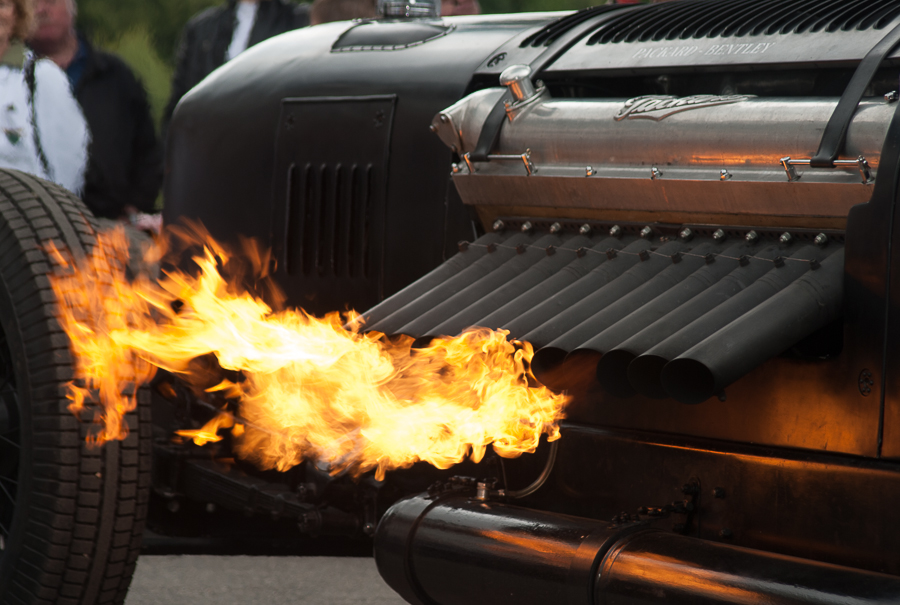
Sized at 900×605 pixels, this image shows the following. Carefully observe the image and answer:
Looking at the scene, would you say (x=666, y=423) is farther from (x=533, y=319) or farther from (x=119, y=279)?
(x=119, y=279)

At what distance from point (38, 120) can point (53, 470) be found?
7.48ft

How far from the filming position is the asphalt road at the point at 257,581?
10.6 ft

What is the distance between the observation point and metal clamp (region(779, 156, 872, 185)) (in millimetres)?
1950

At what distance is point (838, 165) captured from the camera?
1990mm

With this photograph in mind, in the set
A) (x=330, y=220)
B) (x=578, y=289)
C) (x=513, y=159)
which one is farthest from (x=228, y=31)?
(x=578, y=289)

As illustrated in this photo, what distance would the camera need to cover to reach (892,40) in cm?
210

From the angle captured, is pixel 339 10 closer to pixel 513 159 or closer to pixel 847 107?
pixel 513 159

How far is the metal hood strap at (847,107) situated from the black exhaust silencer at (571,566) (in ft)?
2.28

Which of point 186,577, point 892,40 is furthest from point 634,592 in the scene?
point 186,577

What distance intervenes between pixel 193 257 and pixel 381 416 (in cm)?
104

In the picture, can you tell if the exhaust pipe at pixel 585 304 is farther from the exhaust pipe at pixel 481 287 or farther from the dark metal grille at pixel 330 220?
the dark metal grille at pixel 330 220

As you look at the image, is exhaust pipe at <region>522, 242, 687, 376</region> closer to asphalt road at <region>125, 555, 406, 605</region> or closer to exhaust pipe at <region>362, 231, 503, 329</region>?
exhaust pipe at <region>362, 231, 503, 329</region>

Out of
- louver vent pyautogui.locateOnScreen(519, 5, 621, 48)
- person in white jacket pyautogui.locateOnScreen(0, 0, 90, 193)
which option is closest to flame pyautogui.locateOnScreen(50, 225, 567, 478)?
louver vent pyautogui.locateOnScreen(519, 5, 621, 48)

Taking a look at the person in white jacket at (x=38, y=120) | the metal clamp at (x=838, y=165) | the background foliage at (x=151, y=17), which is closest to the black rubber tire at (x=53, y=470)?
the metal clamp at (x=838, y=165)
